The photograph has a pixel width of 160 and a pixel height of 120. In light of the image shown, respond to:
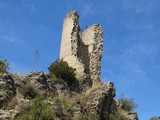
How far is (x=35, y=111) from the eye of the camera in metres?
20.6

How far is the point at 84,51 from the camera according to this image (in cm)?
3638

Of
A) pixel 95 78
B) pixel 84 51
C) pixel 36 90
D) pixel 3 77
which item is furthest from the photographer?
pixel 84 51

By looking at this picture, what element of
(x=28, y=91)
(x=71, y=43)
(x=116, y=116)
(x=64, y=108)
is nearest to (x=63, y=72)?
(x=71, y=43)

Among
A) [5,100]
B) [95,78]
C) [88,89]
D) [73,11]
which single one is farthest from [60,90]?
[73,11]

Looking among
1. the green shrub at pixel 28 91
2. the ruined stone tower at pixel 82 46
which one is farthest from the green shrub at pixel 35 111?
the ruined stone tower at pixel 82 46

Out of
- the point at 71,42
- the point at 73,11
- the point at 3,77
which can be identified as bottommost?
the point at 3,77

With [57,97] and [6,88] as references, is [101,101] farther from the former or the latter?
[6,88]

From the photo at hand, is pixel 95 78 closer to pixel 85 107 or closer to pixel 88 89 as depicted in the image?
pixel 88 89

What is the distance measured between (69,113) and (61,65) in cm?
947

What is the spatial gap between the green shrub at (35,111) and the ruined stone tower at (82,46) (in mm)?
11944

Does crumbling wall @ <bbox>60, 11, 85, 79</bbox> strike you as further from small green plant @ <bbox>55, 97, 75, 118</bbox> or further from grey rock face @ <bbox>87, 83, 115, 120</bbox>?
small green plant @ <bbox>55, 97, 75, 118</bbox>

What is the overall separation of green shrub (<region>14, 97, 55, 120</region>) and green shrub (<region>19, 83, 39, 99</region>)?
7.85ft

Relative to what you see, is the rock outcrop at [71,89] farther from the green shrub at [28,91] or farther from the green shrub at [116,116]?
the green shrub at [116,116]

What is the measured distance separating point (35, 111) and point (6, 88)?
2964 mm
